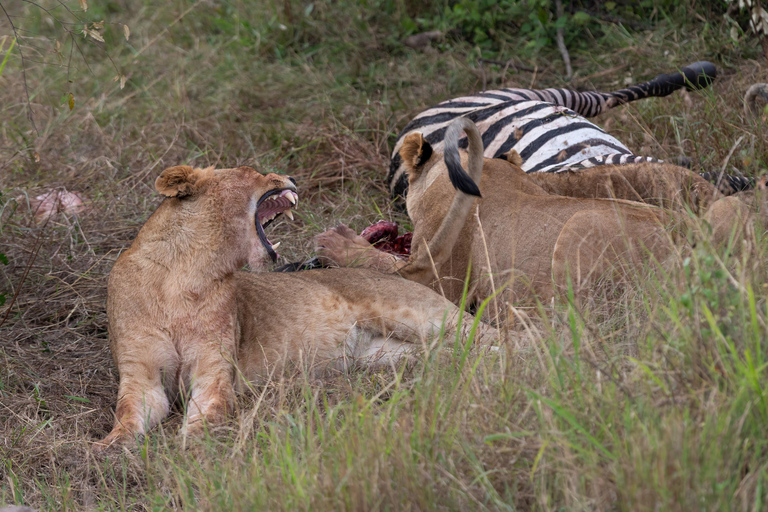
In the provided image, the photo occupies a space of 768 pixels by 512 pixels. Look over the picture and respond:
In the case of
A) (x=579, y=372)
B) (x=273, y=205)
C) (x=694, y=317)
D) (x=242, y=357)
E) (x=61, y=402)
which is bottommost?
(x=61, y=402)

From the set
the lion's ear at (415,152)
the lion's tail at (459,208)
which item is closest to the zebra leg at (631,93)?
the lion's ear at (415,152)

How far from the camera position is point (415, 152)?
432 cm

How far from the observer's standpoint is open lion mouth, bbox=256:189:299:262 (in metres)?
3.37

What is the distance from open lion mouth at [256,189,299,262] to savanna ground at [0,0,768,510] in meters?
0.36

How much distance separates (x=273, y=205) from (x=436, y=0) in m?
4.23

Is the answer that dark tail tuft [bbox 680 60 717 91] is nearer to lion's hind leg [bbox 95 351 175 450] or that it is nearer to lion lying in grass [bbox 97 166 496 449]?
lion lying in grass [bbox 97 166 496 449]

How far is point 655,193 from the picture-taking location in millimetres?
3797

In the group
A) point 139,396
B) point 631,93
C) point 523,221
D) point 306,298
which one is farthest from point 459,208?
point 631,93

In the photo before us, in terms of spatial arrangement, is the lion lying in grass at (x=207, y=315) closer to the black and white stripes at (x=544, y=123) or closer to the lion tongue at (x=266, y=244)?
the lion tongue at (x=266, y=244)

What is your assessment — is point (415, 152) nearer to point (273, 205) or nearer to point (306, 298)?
point (273, 205)

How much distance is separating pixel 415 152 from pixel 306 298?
1.10 meters

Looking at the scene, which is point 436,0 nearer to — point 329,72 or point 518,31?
point 518,31

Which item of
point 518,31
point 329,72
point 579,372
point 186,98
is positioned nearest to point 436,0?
point 518,31

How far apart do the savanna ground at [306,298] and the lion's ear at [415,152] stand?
2.55 ft
